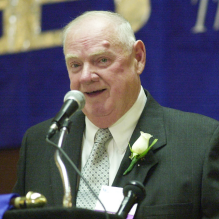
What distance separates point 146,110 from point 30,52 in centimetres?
136

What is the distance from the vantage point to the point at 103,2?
2859 mm

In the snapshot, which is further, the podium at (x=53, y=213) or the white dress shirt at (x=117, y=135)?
the white dress shirt at (x=117, y=135)

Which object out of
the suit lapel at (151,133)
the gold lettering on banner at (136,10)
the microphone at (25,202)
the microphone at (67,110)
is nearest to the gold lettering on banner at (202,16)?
the gold lettering on banner at (136,10)

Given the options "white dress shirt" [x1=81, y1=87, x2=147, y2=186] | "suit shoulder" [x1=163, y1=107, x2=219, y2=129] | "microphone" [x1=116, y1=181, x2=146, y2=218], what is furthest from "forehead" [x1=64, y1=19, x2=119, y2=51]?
"microphone" [x1=116, y1=181, x2=146, y2=218]

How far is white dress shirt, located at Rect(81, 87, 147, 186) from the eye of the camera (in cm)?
196

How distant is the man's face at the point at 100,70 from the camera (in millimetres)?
1940

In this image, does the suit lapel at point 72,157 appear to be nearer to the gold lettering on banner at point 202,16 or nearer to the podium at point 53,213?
the podium at point 53,213

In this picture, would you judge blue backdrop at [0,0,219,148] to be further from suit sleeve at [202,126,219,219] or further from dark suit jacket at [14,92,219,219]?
suit sleeve at [202,126,219,219]

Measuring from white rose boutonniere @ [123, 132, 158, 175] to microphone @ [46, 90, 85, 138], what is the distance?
1.52ft

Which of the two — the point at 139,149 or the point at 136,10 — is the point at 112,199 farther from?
the point at 136,10

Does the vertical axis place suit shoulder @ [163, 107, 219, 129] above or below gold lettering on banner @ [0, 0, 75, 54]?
below

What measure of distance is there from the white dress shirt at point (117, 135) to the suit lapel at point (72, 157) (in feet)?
0.14

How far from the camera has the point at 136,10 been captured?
2760mm

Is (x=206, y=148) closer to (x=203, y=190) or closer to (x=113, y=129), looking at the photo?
(x=203, y=190)
